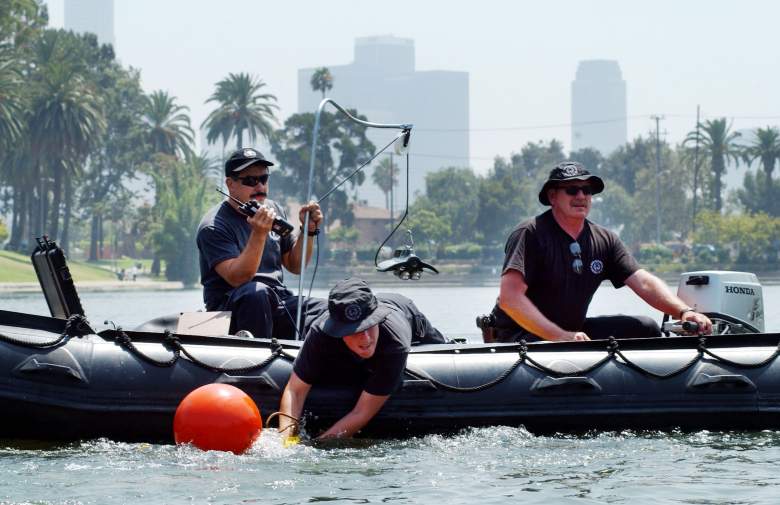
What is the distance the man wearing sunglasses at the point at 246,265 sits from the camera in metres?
8.23

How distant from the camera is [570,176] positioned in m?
8.04

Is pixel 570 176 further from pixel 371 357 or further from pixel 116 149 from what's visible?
pixel 116 149

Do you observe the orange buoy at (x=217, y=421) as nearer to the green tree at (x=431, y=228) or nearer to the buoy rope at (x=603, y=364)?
the buoy rope at (x=603, y=364)

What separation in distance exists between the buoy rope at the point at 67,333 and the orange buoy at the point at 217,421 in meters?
0.92

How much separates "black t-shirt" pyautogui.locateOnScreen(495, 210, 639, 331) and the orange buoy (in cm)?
187

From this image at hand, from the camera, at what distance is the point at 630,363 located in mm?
7969

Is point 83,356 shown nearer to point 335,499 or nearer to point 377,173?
point 335,499

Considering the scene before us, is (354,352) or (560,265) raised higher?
(560,265)

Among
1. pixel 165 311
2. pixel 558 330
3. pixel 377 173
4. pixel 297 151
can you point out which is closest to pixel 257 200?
pixel 558 330

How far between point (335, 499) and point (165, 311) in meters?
30.1

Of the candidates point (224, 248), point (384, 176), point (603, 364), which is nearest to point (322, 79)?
point (384, 176)

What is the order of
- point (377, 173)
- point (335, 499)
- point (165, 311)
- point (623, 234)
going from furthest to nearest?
point (377, 173)
point (623, 234)
point (165, 311)
point (335, 499)

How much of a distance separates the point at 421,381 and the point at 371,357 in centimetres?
64

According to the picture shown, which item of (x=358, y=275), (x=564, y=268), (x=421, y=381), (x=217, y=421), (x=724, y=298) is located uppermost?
(x=564, y=268)
